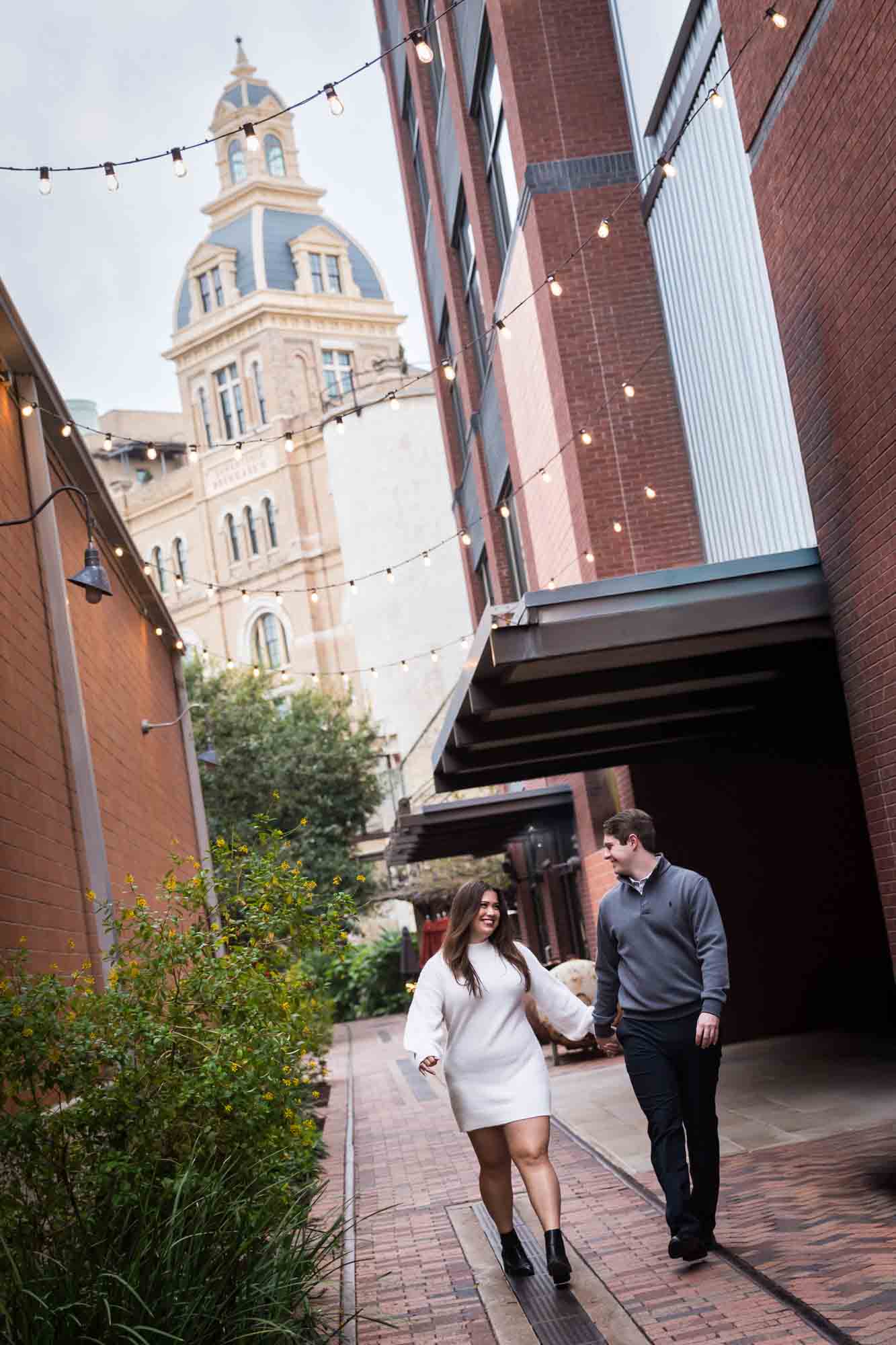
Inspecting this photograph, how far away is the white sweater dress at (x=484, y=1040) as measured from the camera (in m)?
6.17

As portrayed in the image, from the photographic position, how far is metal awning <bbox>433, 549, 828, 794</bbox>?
29.3 ft

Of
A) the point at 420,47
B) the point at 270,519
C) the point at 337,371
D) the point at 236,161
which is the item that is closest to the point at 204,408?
the point at 337,371

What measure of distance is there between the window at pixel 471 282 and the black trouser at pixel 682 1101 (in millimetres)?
16508

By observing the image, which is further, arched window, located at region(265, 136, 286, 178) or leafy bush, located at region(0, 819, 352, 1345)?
arched window, located at region(265, 136, 286, 178)

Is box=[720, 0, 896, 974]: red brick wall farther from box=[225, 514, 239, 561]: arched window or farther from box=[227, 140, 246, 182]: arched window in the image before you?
box=[227, 140, 246, 182]: arched window

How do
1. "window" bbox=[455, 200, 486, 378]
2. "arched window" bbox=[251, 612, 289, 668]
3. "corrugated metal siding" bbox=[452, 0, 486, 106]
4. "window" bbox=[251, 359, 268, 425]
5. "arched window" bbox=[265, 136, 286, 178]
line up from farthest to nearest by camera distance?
"arched window" bbox=[265, 136, 286, 178]
"window" bbox=[251, 359, 268, 425]
"arched window" bbox=[251, 612, 289, 668]
"window" bbox=[455, 200, 486, 378]
"corrugated metal siding" bbox=[452, 0, 486, 106]

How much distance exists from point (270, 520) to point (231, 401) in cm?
705

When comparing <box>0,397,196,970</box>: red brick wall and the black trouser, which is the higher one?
<box>0,397,196,970</box>: red brick wall

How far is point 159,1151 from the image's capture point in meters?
5.77

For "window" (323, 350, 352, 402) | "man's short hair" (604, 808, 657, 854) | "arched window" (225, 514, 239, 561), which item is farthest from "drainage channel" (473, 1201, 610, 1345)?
"window" (323, 350, 352, 402)

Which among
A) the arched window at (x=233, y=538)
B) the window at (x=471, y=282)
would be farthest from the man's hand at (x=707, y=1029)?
the arched window at (x=233, y=538)

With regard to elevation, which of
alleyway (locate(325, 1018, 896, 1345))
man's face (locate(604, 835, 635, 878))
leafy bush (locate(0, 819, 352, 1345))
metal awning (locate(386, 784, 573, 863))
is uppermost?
metal awning (locate(386, 784, 573, 863))

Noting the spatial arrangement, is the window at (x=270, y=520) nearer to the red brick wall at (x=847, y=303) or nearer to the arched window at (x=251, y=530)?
the arched window at (x=251, y=530)

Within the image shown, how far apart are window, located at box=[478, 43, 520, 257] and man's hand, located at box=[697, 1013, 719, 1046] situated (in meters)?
12.7
